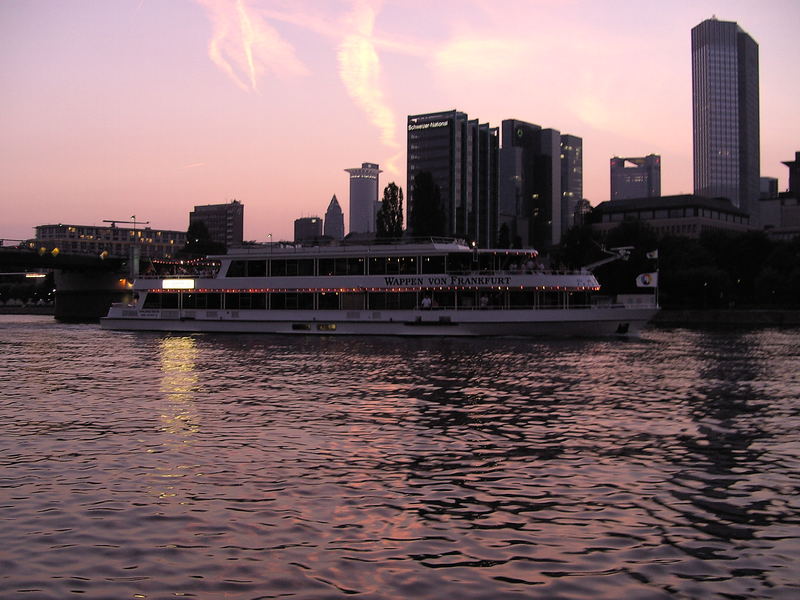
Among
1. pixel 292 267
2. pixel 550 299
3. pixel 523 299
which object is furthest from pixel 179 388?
pixel 292 267

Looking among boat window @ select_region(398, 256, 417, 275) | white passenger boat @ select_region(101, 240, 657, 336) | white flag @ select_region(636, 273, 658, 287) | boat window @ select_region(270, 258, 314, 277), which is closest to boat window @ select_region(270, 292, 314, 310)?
white passenger boat @ select_region(101, 240, 657, 336)

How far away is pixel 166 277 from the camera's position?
218ft

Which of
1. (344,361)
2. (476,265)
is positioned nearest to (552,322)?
(476,265)

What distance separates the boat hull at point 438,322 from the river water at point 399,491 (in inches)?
1029

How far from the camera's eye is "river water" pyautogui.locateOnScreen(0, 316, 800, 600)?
28.5 ft

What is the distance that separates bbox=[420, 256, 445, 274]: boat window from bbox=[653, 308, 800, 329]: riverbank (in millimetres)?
43475

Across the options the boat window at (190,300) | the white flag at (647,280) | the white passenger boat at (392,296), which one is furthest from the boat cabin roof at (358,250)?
the white flag at (647,280)

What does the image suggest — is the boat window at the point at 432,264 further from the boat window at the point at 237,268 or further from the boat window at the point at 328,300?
the boat window at the point at 237,268

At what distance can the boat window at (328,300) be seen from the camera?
59.3 m

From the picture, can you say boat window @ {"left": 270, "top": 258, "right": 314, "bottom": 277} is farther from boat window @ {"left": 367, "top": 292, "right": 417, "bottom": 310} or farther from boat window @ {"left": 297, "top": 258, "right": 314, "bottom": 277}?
boat window @ {"left": 367, "top": 292, "right": 417, "bottom": 310}

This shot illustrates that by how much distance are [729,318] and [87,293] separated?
320 ft

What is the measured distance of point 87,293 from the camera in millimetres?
124875

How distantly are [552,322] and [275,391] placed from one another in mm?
31632

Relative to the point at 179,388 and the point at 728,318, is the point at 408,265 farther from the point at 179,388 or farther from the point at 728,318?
the point at 728,318
